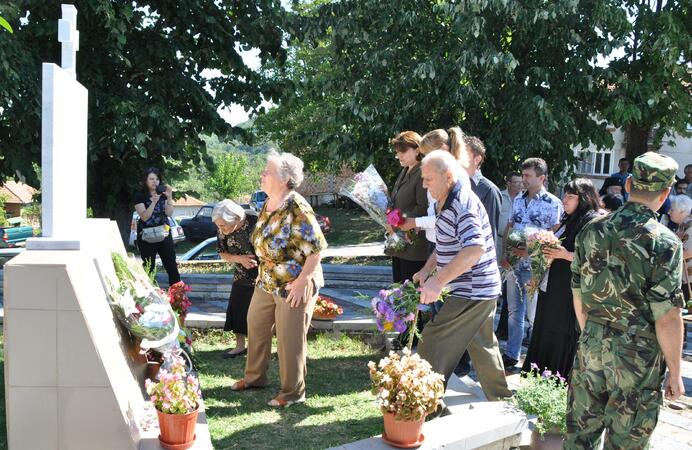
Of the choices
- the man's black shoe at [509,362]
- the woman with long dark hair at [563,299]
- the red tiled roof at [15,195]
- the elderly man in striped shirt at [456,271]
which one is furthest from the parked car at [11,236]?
the elderly man in striped shirt at [456,271]

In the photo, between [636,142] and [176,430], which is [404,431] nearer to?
[176,430]

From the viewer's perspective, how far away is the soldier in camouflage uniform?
2830mm

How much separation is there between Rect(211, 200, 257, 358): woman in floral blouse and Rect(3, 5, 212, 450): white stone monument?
2.21 m

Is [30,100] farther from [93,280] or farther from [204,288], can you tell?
[93,280]

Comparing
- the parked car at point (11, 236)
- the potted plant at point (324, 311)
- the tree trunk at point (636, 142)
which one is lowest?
the parked car at point (11, 236)

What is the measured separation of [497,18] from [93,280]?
30.6 ft

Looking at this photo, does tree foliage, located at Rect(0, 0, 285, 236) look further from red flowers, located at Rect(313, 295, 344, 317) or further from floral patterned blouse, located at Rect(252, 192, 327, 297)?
floral patterned blouse, located at Rect(252, 192, 327, 297)

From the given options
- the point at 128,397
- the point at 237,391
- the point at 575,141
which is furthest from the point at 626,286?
the point at 575,141

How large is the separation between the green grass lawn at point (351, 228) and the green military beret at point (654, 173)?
799 inches

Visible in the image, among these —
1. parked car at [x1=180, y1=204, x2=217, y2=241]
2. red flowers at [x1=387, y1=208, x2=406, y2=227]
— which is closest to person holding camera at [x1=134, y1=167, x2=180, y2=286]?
red flowers at [x1=387, y1=208, x2=406, y2=227]

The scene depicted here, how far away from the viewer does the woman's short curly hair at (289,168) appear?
4.46 meters

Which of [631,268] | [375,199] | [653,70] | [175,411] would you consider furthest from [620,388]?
[653,70]

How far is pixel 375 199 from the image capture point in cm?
567

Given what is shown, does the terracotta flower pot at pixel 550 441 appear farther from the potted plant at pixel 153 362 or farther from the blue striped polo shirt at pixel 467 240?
the potted plant at pixel 153 362
